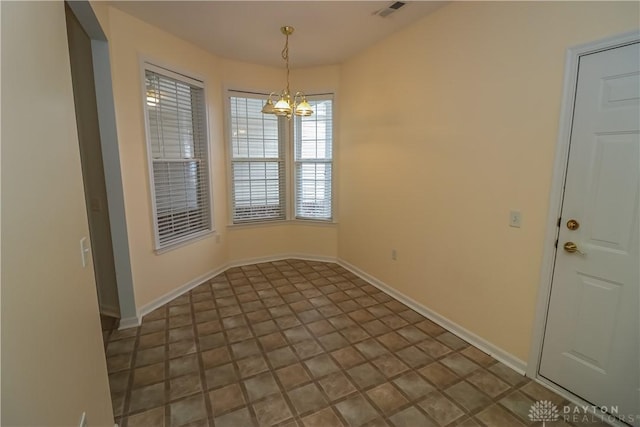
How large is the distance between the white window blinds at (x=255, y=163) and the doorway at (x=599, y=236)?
10.9 feet

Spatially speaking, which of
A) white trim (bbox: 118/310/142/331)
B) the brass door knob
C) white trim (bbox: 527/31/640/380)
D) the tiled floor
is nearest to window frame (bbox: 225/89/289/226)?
the tiled floor

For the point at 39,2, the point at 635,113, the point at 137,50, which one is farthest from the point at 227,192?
the point at 635,113

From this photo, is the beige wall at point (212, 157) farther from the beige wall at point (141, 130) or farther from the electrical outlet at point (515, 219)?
the electrical outlet at point (515, 219)

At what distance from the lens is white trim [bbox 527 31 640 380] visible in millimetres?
1697

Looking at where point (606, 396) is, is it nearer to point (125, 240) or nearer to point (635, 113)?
point (635, 113)

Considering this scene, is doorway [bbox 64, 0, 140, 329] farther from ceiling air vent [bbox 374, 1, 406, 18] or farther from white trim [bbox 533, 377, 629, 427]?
white trim [bbox 533, 377, 629, 427]

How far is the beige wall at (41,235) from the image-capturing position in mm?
816

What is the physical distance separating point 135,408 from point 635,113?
3.27 meters

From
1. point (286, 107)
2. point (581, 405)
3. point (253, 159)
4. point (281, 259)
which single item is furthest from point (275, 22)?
point (581, 405)

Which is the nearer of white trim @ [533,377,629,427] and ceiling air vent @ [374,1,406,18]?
white trim @ [533,377,629,427]

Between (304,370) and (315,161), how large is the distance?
9.26ft

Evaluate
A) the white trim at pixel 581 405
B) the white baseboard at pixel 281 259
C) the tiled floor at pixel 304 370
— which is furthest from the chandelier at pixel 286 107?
the white trim at pixel 581 405

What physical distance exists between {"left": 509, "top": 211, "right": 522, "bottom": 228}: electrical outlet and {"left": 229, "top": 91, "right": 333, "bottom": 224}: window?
2510mm

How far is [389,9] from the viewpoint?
2602 mm
